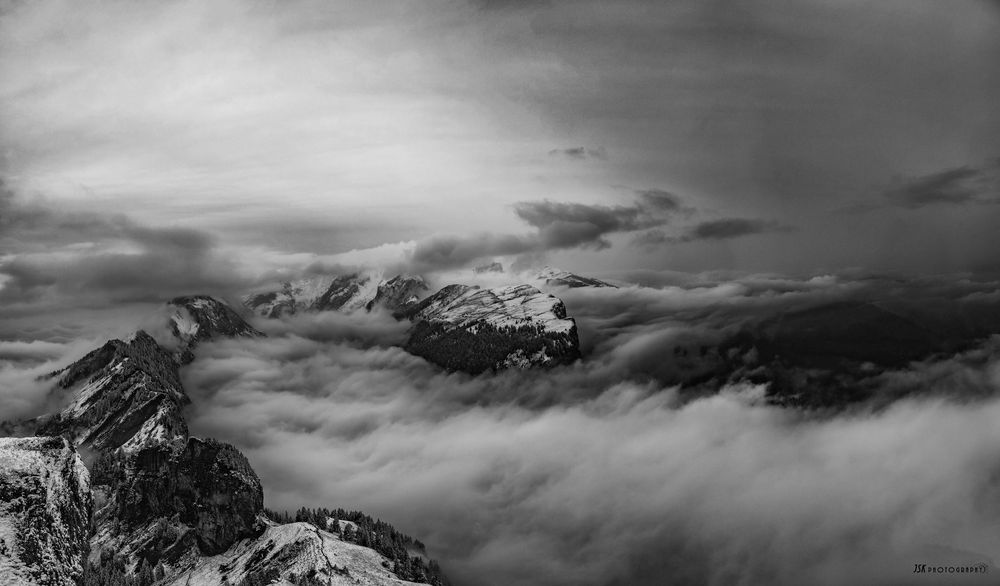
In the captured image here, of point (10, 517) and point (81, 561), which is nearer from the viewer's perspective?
point (10, 517)

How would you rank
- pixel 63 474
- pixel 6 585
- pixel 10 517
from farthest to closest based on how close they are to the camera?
pixel 63 474, pixel 10 517, pixel 6 585

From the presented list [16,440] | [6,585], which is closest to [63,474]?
[16,440]

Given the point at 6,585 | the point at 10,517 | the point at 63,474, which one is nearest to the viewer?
the point at 6,585

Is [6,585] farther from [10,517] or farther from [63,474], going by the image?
[63,474]

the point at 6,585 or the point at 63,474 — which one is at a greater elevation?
the point at 63,474

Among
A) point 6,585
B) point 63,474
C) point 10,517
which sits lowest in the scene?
point 6,585

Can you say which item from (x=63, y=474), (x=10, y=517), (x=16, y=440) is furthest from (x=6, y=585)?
(x=16, y=440)
